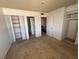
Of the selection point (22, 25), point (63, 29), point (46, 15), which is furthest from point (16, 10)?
point (63, 29)

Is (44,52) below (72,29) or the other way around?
below

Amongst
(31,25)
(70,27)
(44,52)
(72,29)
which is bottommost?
(44,52)

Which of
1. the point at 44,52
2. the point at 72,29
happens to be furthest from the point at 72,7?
the point at 44,52

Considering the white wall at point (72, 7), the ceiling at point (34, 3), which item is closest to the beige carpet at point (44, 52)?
the white wall at point (72, 7)

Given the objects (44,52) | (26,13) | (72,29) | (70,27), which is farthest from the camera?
(26,13)

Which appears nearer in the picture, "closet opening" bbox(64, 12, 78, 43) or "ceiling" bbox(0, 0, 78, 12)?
"ceiling" bbox(0, 0, 78, 12)

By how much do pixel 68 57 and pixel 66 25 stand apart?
228 centimetres

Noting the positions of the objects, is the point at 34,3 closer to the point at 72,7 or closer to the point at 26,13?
the point at 26,13

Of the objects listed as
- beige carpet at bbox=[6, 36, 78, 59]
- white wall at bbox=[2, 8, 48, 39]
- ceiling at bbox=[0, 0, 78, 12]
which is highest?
ceiling at bbox=[0, 0, 78, 12]

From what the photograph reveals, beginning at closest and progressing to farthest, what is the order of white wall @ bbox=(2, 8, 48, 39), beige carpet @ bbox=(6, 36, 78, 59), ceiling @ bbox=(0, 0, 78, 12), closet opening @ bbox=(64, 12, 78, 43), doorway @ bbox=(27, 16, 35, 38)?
beige carpet @ bbox=(6, 36, 78, 59) < ceiling @ bbox=(0, 0, 78, 12) < closet opening @ bbox=(64, 12, 78, 43) < white wall @ bbox=(2, 8, 48, 39) < doorway @ bbox=(27, 16, 35, 38)

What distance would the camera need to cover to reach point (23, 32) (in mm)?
4242

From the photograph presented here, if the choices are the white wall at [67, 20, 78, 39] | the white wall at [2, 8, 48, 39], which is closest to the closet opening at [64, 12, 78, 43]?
the white wall at [67, 20, 78, 39]

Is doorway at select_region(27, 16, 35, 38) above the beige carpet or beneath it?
above

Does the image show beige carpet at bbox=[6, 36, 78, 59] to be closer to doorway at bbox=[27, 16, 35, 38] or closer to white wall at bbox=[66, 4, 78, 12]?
white wall at bbox=[66, 4, 78, 12]
